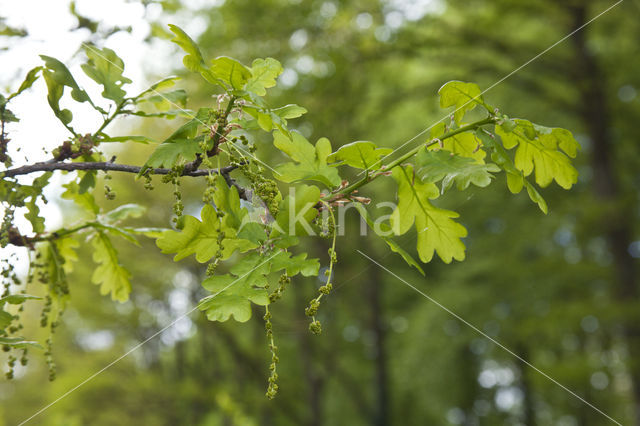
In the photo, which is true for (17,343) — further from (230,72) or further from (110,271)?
(230,72)

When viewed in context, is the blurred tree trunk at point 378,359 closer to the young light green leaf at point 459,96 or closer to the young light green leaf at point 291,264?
the young light green leaf at point 459,96

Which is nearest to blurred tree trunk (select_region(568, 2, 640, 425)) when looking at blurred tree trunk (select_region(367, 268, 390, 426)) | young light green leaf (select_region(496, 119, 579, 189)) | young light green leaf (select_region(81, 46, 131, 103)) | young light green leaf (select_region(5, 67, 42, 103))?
blurred tree trunk (select_region(367, 268, 390, 426))

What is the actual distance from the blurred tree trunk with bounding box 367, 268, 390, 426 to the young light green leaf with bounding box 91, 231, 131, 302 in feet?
26.8

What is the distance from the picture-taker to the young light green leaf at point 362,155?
3.56 feet

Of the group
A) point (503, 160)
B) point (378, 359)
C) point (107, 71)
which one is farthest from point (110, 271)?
point (378, 359)

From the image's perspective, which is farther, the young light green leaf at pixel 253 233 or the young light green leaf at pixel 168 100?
the young light green leaf at pixel 168 100

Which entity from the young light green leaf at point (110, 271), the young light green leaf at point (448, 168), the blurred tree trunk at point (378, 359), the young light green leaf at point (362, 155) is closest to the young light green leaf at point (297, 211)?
the young light green leaf at point (362, 155)

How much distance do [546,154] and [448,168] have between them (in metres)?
0.29

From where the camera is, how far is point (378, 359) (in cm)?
952

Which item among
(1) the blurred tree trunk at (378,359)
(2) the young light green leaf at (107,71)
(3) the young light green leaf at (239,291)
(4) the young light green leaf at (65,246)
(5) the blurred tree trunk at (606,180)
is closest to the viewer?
(3) the young light green leaf at (239,291)

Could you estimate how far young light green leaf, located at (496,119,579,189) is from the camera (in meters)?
1.16

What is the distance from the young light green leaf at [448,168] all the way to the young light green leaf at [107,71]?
0.73m

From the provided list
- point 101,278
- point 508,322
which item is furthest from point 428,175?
point 508,322

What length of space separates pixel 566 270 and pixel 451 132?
5702 mm
